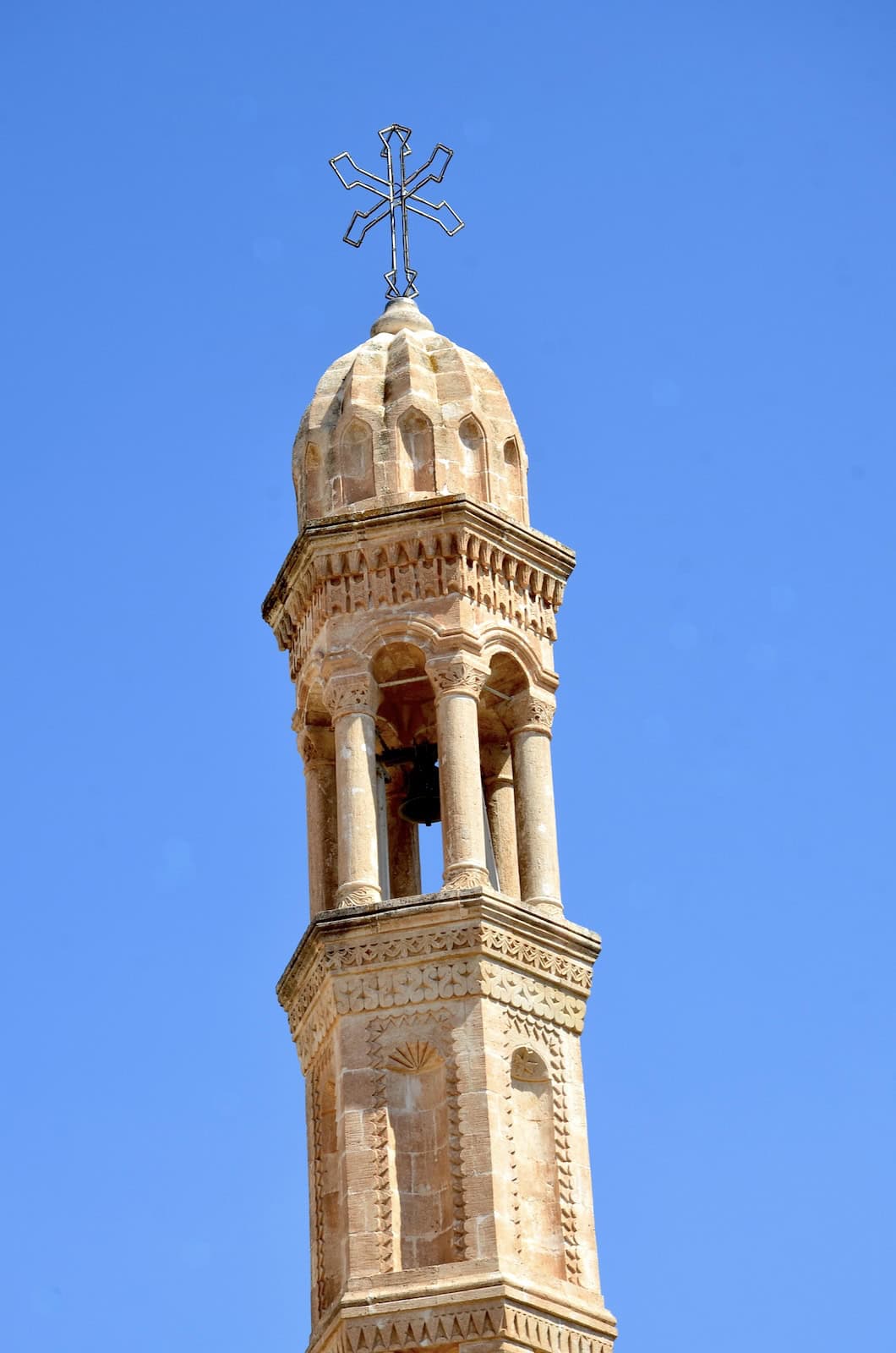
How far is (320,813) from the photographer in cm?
2859

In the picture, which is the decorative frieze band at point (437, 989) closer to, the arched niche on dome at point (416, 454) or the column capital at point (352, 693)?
the column capital at point (352, 693)

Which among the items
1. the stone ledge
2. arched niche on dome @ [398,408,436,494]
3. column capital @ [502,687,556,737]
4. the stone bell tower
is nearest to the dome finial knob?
the stone bell tower

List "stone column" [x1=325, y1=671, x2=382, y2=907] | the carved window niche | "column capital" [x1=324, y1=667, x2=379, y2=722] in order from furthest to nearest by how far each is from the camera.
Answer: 1. "column capital" [x1=324, y1=667, x2=379, y2=722]
2. "stone column" [x1=325, y1=671, x2=382, y2=907]
3. the carved window niche

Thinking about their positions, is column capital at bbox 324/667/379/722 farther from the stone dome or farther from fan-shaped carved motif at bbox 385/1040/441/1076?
fan-shaped carved motif at bbox 385/1040/441/1076

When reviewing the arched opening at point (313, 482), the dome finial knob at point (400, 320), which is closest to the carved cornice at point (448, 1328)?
the arched opening at point (313, 482)

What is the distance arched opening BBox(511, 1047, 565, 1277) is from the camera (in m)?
25.6

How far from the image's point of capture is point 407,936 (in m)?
26.5

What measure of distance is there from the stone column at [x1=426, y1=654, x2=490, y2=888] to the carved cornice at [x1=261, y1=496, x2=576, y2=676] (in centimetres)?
78

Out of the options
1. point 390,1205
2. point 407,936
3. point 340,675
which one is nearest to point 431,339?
point 340,675

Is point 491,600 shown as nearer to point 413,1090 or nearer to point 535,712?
point 535,712

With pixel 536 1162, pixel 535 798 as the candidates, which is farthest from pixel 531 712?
pixel 536 1162

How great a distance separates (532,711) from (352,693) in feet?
5.54

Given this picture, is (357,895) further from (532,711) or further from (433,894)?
(532,711)

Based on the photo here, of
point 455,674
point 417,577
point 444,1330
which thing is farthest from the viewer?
point 417,577
